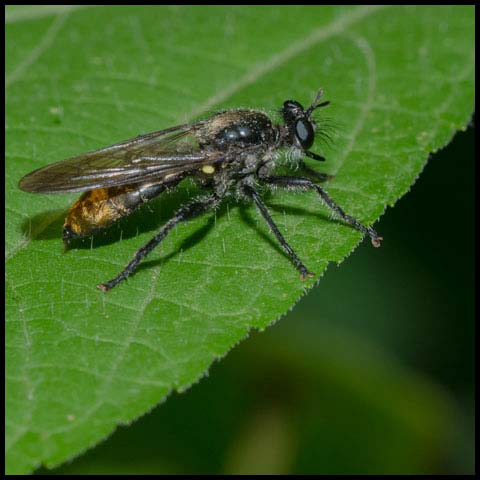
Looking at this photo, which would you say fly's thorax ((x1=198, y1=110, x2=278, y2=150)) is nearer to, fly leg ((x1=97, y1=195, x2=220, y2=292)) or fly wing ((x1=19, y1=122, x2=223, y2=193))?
fly wing ((x1=19, y1=122, x2=223, y2=193))

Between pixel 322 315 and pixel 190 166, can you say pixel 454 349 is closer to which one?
pixel 322 315

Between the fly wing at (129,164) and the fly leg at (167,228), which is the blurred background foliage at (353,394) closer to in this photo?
the fly leg at (167,228)

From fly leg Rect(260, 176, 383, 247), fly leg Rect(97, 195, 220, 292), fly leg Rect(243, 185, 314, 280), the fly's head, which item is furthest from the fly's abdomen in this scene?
the fly's head

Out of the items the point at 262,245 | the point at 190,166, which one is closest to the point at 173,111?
the point at 190,166

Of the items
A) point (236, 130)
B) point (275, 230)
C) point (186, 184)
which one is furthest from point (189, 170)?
point (275, 230)

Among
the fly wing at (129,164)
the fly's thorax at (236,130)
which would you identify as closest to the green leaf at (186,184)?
the fly wing at (129,164)

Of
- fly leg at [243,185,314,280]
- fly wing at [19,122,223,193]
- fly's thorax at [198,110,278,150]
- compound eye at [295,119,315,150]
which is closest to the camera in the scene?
fly leg at [243,185,314,280]
